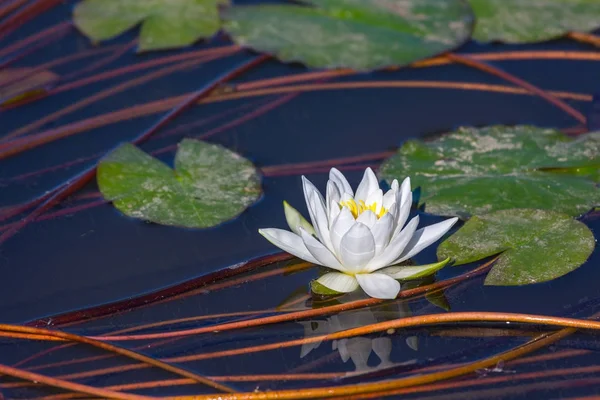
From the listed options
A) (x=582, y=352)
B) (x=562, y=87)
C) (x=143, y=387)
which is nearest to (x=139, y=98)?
(x=143, y=387)

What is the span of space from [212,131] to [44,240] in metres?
1.03

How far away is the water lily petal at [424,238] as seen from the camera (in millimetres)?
2768

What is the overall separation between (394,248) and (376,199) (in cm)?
21

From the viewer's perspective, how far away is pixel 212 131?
377 centimetres

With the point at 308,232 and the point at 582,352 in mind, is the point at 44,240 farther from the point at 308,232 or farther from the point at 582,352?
the point at 582,352

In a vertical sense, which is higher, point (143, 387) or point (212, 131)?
point (212, 131)

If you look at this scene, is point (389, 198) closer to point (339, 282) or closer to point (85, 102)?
point (339, 282)

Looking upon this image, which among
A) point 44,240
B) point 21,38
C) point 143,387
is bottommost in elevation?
point 143,387

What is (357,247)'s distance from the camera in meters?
2.59

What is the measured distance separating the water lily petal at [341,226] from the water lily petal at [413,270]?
222 millimetres

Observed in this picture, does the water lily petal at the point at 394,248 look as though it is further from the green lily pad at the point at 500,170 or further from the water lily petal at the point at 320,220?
the green lily pad at the point at 500,170

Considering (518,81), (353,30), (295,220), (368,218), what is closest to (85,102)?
(353,30)

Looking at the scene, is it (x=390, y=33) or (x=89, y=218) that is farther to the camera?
(x=390, y=33)

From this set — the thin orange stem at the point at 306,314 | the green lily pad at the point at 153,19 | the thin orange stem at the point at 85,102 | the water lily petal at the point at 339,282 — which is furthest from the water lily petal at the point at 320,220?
the green lily pad at the point at 153,19
